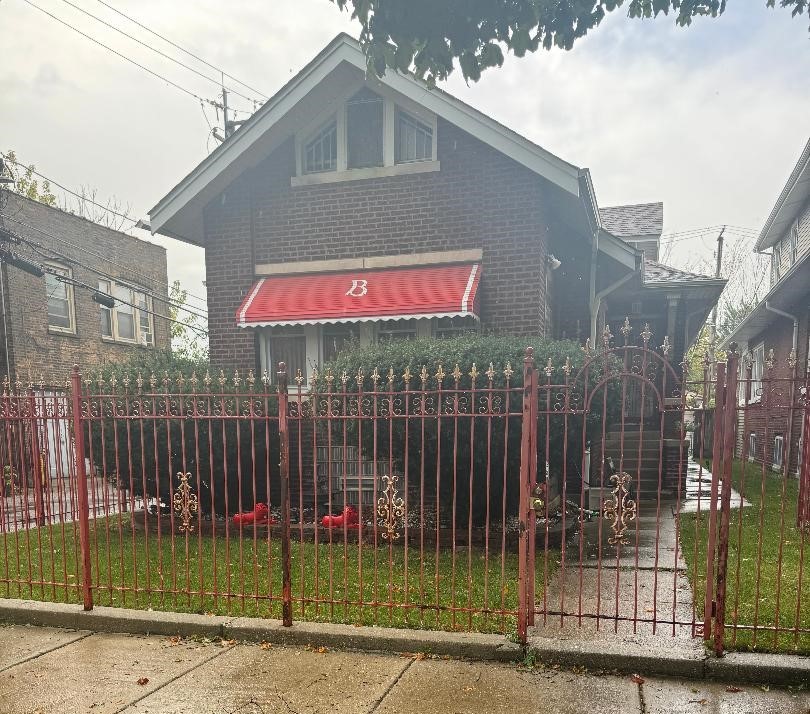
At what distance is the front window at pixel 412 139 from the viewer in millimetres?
9484

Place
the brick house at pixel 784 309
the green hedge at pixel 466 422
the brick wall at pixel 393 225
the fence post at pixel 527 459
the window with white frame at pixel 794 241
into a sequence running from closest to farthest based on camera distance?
A: the fence post at pixel 527 459, the green hedge at pixel 466 422, the brick wall at pixel 393 225, the brick house at pixel 784 309, the window with white frame at pixel 794 241

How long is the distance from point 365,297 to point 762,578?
19.3 ft

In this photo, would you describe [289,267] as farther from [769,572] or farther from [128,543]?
[769,572]

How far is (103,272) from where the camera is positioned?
1853 centimetres

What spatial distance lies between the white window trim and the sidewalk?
23.5ft

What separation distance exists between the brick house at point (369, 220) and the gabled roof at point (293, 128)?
20mm

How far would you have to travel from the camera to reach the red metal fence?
4.16 metres

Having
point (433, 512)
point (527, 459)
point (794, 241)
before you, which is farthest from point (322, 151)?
point (794, 241)

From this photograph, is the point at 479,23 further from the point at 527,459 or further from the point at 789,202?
the point at 789,202

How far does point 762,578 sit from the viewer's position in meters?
5.55

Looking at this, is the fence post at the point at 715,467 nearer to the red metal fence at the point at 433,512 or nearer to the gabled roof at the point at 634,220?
the red metal fence at the point at 433,512

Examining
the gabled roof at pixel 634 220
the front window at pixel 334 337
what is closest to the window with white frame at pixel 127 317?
the front window at pixel 334 337

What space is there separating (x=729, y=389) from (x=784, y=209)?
14.6 meters

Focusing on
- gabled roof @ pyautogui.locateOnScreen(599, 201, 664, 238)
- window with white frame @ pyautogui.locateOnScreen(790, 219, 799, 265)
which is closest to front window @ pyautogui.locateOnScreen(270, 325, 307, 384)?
gabled roof @ pyautogui.locateOnScreen(599, 201, 664, 238)
